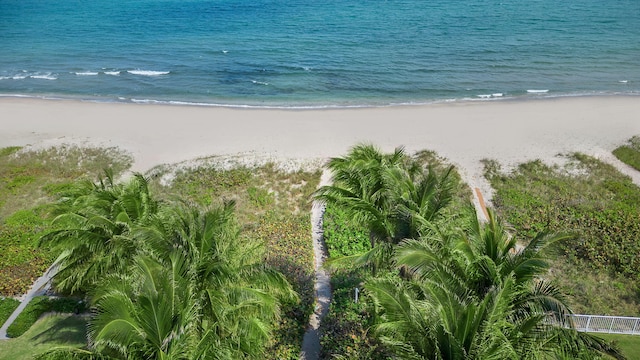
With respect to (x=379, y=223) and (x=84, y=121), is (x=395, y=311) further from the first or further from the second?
(x=84, y=121)

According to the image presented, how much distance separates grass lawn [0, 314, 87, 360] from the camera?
14930mm

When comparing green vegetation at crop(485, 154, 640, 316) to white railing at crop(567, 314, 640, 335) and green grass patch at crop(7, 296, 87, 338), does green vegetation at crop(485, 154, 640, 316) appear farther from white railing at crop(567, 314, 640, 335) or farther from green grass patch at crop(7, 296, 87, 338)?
green grass patch at crop(7, 296, 87, 338)

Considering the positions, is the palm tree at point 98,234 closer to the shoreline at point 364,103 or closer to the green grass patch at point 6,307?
the green grass patch at point 6,307

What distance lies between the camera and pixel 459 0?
235 ft

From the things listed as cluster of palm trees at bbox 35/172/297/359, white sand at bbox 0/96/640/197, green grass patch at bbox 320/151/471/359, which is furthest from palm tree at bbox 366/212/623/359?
white sand at bbox 0/96/640/197

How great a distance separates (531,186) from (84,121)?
27.8 metres

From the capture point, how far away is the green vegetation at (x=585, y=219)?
1708 centimetres

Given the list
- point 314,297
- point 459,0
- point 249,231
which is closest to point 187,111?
point 249,231

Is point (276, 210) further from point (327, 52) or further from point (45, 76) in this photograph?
point (45, 76)

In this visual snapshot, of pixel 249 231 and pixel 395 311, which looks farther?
pixel 249 231

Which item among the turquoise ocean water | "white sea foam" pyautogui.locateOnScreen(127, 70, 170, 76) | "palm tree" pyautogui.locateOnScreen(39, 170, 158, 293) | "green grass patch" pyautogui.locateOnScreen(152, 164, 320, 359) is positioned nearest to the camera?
"palm tree" pyautogui.locateOnScreen(39, 170, 158, 293)

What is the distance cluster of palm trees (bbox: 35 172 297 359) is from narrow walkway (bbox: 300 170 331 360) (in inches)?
147

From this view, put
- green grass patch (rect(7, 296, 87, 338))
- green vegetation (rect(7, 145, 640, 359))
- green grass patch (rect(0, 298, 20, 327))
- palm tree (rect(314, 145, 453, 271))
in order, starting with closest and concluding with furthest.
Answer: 1. green vegetation (rect(7, 145, 640, 359))
2. palm tree (rect(314, 145, 453, 271))
3. green grass patch (rect(7, 296, 87, 338))
4. green grass patch (rect(0, 298, 20, 327))

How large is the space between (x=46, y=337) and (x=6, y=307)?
7.59 feet
